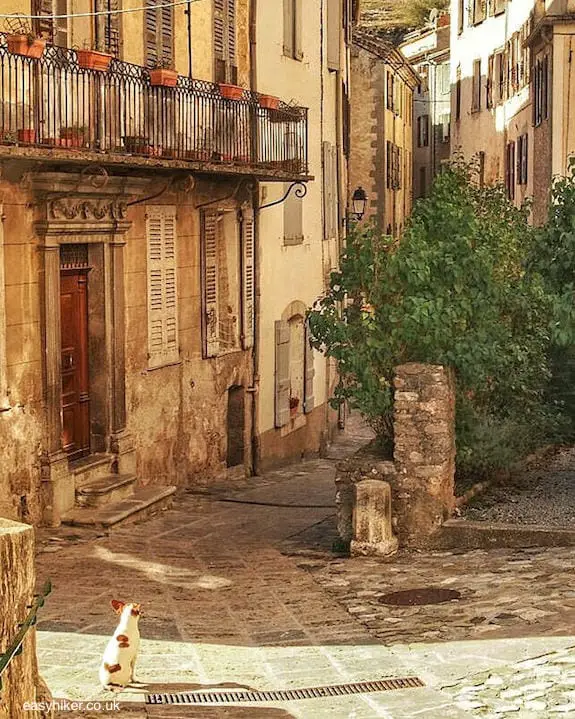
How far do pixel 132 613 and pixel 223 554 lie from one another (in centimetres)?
578

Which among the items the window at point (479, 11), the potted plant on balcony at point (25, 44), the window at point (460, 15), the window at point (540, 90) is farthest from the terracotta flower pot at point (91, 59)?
the window at point (460, 15)

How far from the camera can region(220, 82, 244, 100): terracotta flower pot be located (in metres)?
18.4

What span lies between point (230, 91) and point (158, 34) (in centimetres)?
134

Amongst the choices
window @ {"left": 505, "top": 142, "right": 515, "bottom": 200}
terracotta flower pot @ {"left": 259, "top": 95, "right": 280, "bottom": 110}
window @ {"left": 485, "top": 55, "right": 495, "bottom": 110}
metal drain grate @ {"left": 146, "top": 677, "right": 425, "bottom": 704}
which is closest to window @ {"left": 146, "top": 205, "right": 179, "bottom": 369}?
terracotta flower pot @ {"left": 259, "top": 95, "right": 280, "bottom": 110}

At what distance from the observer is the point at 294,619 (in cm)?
1108

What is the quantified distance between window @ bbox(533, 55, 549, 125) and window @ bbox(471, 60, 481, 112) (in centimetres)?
1011

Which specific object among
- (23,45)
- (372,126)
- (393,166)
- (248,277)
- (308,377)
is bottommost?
(308,377)

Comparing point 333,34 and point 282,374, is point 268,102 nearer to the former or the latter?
point 282,374

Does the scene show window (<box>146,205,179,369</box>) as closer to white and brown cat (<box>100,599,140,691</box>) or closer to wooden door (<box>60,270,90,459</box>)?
wooden door (<box>60,270,90,459</box>)

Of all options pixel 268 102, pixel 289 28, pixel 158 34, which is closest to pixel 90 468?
pixel 158 34

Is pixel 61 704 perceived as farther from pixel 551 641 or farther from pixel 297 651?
pixel 551 641

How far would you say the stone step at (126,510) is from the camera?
1498 cm

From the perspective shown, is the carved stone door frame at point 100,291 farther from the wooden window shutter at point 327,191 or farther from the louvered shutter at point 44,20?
the wooden window shutter at point 327,191

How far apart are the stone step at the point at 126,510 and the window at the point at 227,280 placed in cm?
313
